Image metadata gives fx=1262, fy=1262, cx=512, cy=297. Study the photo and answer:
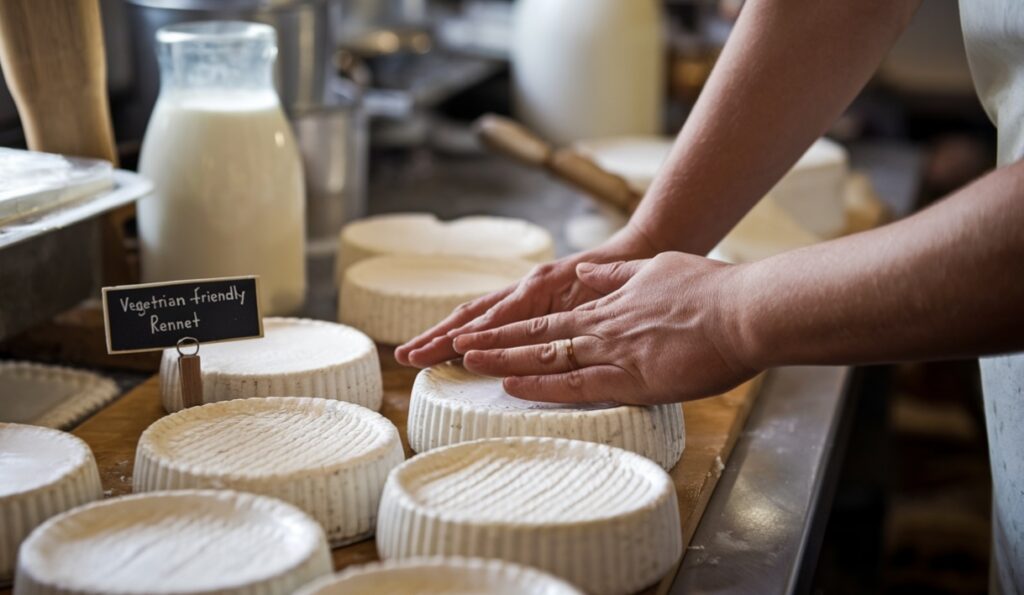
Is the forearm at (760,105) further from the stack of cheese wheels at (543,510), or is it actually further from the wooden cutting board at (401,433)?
the stack of cheese wheels at (543,510)

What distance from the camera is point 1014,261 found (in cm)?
97

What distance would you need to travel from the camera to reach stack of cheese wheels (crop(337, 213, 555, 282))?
198 centimetres

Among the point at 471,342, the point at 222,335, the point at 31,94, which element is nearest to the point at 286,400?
the point at 222,335

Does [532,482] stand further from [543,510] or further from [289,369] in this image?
[289,369]

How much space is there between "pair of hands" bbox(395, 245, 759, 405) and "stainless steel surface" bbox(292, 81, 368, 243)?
687mm

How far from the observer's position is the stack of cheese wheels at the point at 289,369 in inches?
56.1

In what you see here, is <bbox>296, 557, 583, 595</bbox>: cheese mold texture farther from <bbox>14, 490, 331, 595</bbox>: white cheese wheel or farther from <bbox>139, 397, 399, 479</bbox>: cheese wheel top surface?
<bbox>139, 397, 399, 479</bbox>: cheese wheel top surface

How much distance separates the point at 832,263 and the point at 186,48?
96 centimetres

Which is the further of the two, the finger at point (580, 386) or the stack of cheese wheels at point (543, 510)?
the finger at point (580, 386)

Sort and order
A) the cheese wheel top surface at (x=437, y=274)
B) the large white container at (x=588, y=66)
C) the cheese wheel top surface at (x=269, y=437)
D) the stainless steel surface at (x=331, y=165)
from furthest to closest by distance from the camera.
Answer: the large white container at (x=588, y=66), the stainless steel surface at (x=331, y=165), the cheese wheel top surface at (x=437, y=274), the cheese wheel top surface at (x=269, y=437)

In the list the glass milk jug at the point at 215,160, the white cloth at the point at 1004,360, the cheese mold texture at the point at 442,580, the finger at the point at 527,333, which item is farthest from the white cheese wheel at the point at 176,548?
the white cloth at the point at 1004,360

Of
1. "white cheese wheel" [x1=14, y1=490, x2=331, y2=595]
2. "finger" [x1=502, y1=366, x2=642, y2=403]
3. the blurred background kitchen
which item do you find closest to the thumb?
"finger" [x1=502, y1=366, x2=642, y2=403]

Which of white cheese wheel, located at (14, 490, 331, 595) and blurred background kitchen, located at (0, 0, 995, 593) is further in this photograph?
blurred background kitchen, located at (0, 0, 995, 593)

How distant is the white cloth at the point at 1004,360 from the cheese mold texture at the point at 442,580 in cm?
64
